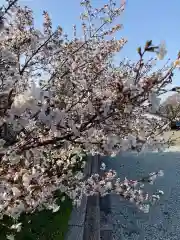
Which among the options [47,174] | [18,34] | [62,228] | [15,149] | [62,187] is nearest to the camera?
[15,149]

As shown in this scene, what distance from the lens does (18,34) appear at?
575 centimetres

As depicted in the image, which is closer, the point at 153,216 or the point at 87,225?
the point at 87,225

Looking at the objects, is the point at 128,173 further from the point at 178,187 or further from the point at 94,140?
the point at 94,140

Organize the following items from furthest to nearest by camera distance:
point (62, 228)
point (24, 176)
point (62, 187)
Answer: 1. point (62, 228)
2. point (62, 187)
3. point (24, 176)

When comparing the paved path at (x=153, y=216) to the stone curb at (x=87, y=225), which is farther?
the paved path at (x=153, y=216)

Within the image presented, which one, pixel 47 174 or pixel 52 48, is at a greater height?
pixel 52 48

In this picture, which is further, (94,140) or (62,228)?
(62,228)

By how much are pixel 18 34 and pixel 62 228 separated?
11.6ft

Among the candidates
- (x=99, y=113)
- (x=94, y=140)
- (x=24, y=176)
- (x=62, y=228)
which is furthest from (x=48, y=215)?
(x=99, y=113)

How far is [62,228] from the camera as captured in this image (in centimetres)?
648

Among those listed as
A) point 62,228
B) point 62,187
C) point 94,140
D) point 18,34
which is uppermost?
point 18,34

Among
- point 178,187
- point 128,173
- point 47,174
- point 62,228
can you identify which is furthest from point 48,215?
point 128,173

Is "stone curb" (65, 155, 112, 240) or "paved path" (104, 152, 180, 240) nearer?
"stone curb" (65, 155, 112, 240)

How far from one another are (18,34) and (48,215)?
10.1ft
